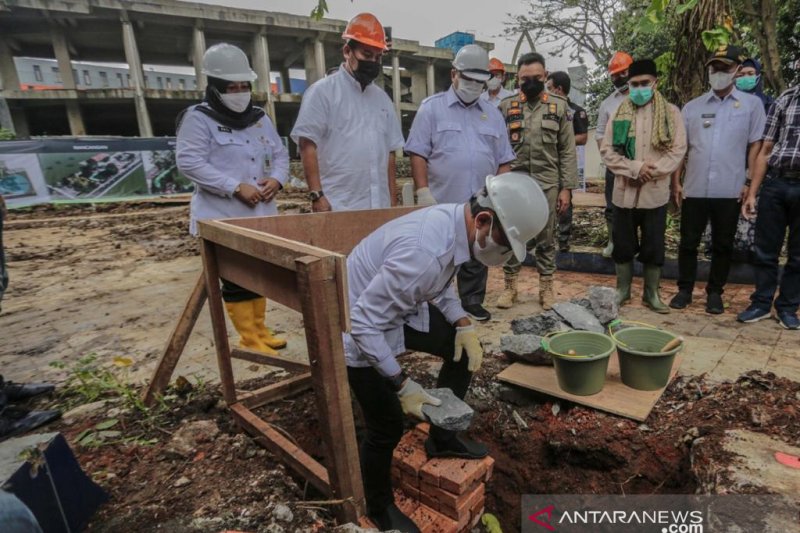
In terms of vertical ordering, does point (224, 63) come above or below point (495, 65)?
below

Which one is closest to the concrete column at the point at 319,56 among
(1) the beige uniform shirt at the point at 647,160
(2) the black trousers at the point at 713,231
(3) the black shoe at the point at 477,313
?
(1) the beige uniform shirt at the point at 647,160

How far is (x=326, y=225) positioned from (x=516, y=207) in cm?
116

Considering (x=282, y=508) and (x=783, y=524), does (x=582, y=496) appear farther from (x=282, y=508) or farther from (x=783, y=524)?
(x=282, y=508)

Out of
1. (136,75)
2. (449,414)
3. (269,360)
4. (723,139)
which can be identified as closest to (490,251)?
(449,414)

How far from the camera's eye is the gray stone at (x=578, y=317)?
312 centimetres

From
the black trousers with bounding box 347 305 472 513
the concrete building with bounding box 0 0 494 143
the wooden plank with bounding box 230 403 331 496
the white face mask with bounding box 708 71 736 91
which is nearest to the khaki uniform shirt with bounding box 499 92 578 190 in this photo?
the white face mask with bounding box 708 71 736 91

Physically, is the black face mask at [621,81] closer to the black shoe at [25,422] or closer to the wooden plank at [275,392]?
the wooden plank at [275,392]

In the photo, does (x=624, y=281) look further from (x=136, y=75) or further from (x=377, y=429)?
(x=136, y=75)

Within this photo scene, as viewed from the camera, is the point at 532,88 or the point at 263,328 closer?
the point at 263,328

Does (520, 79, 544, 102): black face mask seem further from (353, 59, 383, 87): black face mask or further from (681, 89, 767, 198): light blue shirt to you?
(353, 59, 383, 87): black face mask

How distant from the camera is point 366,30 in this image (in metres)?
3.00

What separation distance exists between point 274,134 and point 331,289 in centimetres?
237

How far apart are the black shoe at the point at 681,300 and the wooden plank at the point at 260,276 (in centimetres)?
374

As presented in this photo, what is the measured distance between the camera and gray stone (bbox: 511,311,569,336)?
3.27m
